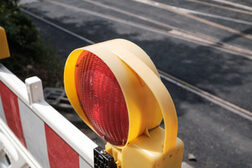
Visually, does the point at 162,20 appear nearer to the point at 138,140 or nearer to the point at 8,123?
the point at 8,123

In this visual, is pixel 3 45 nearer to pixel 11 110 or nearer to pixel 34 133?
pixel 11 110

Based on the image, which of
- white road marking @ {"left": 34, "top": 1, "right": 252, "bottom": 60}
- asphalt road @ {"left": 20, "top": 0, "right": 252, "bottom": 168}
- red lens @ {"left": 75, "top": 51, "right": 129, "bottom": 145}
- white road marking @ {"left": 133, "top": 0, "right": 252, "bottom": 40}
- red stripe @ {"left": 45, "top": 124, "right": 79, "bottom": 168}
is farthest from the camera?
white road marking @ {"left": 133, "top": 0, "right": 252, "bottom": 40}

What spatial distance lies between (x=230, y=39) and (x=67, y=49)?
184 inches

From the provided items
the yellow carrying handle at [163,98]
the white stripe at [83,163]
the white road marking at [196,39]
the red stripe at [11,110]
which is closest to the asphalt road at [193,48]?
the white road marking at [196,39]

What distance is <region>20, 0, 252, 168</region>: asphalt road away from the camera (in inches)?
178

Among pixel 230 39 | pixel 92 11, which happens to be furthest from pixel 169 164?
pixel 92 11

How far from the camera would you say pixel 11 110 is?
77.7 inches

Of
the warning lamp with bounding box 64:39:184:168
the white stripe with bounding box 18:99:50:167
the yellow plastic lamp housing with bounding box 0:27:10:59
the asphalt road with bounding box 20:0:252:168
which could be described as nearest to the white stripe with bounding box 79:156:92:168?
the warning lamp with bounding box 64:39:184:168

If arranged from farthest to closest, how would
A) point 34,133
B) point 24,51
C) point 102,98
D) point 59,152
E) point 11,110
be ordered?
point 24,51
point 11,110
point 34,133
point 59,152
point 102,98

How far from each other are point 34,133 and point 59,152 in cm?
31

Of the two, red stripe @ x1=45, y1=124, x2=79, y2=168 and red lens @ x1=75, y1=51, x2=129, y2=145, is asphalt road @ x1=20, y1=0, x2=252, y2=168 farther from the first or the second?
red lens @ x1=75, y1=51, x2=129, y2=145

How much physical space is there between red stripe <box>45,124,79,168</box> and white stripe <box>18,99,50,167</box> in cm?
6

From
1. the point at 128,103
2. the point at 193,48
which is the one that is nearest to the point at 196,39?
the point at 193,48

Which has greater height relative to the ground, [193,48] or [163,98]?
[163,98]
